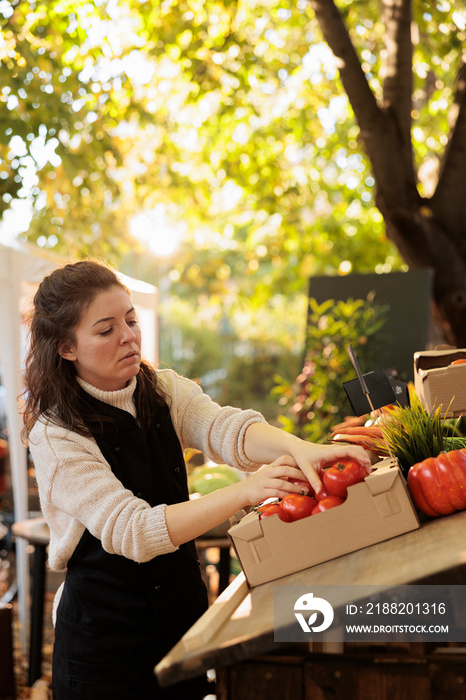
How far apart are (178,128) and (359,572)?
6.97 m

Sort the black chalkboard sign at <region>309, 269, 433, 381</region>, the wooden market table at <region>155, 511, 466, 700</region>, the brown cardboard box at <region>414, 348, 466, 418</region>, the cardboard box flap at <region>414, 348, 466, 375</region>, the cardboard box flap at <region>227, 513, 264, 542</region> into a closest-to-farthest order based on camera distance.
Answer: the wooden market table at <region>155, 511, 466, 700</region>
the cardboard box flap at <region>227, 513, 264, 542</region>
the brown cardboard box at <region>414, 348, 466, 418</region>
the cardboard box flap at <region>414, 348, 466, 375</region>
the black chalkboard sign at <region>309, 269, 433, 381</region>

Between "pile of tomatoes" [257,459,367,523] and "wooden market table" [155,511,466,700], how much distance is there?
19cm

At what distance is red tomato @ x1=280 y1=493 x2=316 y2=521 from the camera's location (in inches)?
60.6

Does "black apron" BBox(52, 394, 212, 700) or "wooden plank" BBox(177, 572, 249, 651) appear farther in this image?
"black apron" BBox(52, 394, 212, 700)

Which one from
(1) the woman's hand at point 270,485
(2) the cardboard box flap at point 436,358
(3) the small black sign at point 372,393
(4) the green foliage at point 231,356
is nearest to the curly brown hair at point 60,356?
(1) the woman's hand at point 270,485

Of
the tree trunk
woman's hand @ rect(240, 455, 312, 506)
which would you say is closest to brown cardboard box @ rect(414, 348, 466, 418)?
woman's hand @ rect(240, 455, 312, 506)

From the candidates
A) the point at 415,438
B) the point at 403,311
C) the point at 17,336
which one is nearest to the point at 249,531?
the point at 415,438

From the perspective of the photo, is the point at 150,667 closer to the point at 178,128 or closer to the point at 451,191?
the point at 451,191

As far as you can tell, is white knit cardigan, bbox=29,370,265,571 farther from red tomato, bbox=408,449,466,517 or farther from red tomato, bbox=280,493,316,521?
red tomato, bbox=408,449,466,517

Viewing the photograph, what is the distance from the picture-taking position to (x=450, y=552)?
Result: 1294 mm

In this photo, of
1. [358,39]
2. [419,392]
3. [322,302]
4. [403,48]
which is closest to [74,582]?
[419,392]

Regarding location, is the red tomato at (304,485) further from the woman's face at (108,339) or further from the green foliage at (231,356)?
the green foliage at (231,356)

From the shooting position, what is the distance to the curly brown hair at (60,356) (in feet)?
A: 6.13

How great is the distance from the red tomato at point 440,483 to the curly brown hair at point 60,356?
2.56ft
